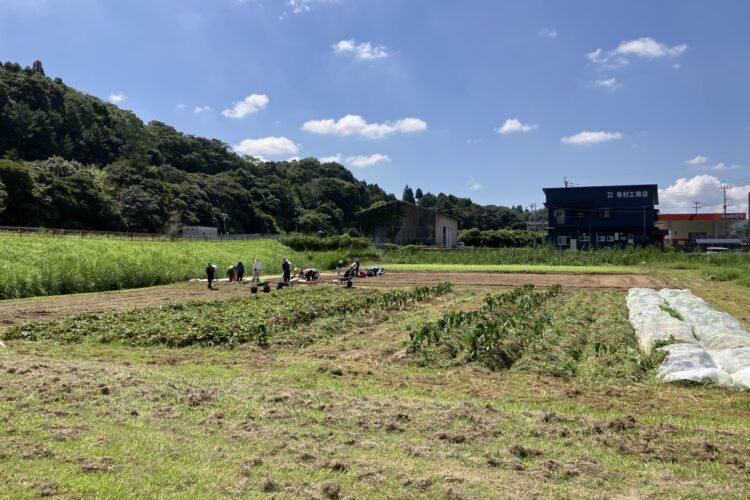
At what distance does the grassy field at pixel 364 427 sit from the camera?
4238mm

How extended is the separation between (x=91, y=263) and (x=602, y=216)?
5878 cm

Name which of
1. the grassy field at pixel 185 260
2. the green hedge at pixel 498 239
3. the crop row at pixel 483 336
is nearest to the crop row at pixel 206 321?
the crop row at pixel 483 336

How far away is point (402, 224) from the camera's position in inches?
2867

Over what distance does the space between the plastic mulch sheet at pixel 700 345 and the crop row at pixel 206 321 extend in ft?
26.1

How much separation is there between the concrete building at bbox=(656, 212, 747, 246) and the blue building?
33508 mm

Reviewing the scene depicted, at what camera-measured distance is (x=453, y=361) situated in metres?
9.54

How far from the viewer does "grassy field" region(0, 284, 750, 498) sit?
4.24m

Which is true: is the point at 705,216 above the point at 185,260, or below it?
above

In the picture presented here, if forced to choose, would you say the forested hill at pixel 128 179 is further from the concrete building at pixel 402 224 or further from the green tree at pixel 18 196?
the concrete building at pixel 402 224

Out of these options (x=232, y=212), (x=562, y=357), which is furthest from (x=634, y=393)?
(x=232, y=212)

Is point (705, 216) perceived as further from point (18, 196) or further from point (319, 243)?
point (18, 196)

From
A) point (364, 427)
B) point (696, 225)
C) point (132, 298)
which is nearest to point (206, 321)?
point (364, 427)

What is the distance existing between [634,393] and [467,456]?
12.7 feet

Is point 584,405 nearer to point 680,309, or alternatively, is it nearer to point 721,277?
point 680,309
